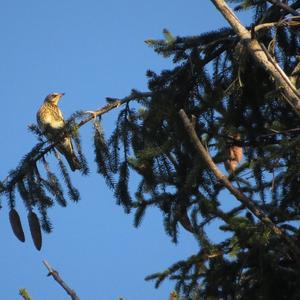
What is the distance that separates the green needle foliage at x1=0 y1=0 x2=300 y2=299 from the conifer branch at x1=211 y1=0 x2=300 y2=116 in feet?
0.21

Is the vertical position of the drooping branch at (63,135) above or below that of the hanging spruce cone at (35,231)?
above

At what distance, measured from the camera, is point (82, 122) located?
15.0 ft

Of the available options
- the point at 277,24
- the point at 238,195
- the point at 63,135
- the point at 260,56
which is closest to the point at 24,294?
the point at 63,135

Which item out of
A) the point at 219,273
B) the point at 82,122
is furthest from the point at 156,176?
the point at 219,273

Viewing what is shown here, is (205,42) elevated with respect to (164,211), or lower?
elevated

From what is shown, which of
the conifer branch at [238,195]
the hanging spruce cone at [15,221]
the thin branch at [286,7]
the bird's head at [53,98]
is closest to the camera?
the conifer branch at [238,195]

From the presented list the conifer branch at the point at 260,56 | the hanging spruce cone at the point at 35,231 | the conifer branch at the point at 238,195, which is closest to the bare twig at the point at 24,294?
the hanging spruce cone at the point at 35,231

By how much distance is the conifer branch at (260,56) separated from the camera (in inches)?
151

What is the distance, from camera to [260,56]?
416cm

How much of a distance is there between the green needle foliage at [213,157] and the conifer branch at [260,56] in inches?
2.6

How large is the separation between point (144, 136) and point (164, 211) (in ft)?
1.71

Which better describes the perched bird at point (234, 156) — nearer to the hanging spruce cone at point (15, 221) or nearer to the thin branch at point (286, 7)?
the thin branch at point (286, 7)

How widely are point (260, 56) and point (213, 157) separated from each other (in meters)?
0.67

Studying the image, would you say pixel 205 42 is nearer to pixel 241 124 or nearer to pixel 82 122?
pixel 241 124
